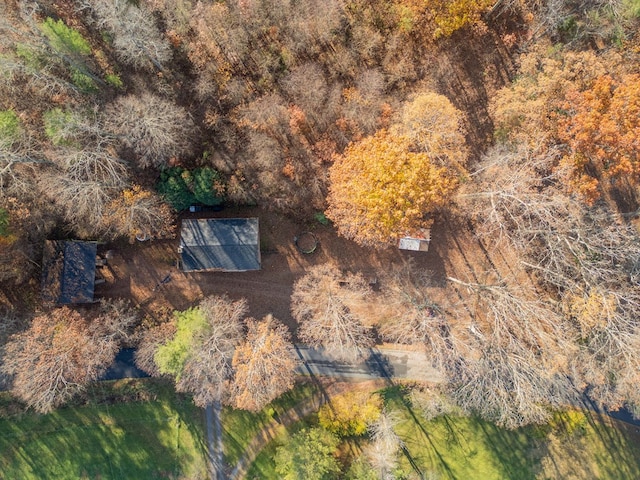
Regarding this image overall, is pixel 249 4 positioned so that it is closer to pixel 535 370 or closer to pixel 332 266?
pixel 332 266

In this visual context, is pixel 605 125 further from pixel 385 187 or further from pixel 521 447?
pixel 521 447

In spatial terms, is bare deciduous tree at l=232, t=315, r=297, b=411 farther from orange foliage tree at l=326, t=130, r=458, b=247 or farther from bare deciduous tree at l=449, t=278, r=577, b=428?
bare deciduous tree at l=449, t=278, r=577, b=428

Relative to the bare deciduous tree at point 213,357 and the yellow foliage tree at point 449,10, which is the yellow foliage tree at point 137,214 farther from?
the yellow foliage tree at point 449,10

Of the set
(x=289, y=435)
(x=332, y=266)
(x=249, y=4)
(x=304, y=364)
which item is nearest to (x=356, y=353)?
(x=304, y=364)

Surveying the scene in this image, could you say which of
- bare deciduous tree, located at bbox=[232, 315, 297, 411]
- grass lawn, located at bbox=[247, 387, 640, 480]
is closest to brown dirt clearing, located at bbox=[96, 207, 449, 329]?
bare deciduous tree, located at bbox=[232, 315, 297, 411]

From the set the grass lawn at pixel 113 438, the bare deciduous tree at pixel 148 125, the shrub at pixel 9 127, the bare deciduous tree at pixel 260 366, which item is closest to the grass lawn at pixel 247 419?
the grass lawn at pixel 113 438
